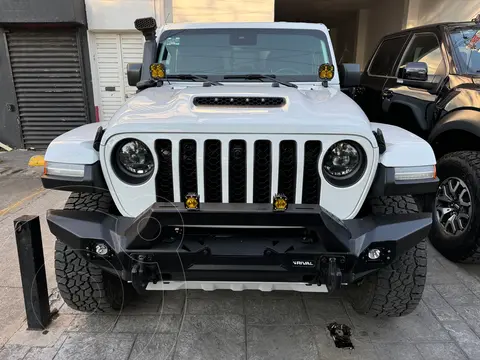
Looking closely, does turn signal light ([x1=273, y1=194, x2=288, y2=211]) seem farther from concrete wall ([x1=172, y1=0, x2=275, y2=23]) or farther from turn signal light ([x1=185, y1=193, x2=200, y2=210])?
concrete wall ([x1=172, y1=0, x2=275, y2=23])

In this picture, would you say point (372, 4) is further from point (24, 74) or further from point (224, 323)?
point (224, 323)

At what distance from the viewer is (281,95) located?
253cm

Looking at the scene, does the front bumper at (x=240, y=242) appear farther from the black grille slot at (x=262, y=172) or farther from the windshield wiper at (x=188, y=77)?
the windshield wiper at (x=188, y=77)

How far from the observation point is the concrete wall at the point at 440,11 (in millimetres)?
9117

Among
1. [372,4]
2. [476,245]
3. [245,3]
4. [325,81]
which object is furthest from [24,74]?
[372,4]

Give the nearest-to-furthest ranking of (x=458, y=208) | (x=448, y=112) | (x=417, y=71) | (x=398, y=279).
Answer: (x=398, y=279)
(x=458, y=208)
(x=448, y=112)
(x=417, y=71)

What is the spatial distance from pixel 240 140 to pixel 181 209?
0.48m

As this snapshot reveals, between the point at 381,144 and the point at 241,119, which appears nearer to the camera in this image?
the point at 241,119

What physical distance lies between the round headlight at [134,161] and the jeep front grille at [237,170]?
3.2 inches

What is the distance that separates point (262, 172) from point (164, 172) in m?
0.53

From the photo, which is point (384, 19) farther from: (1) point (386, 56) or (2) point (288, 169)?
(2) point (288, 169)

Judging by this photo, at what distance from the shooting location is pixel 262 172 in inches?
86.9

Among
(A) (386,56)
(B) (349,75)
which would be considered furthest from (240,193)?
(A) (386,56)

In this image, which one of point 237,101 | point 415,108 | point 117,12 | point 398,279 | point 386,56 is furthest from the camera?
point 117,12
